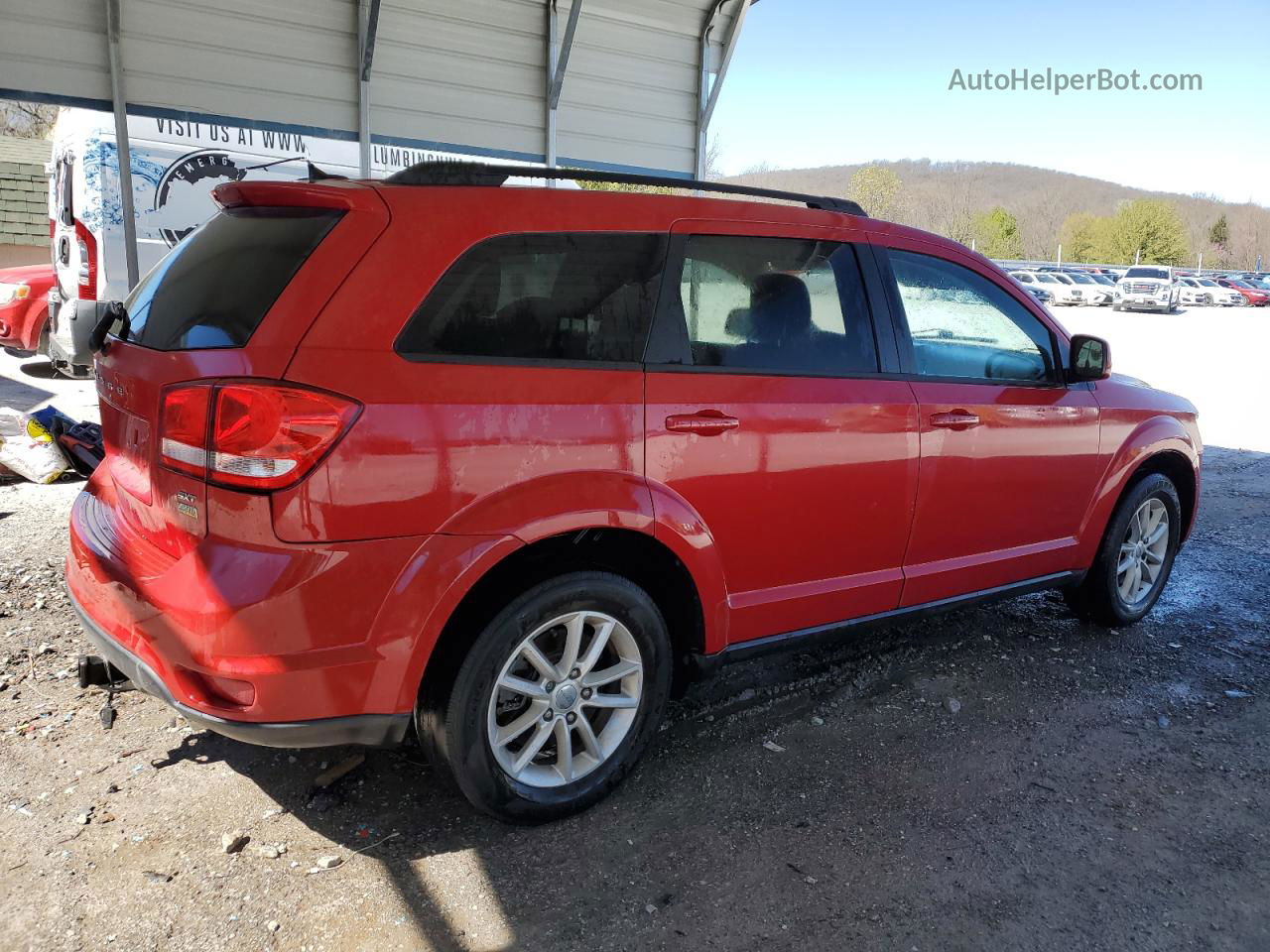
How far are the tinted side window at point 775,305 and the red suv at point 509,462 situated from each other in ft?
0.03

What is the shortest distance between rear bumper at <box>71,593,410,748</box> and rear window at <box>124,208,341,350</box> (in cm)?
86

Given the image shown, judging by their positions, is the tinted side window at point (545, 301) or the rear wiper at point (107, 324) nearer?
the tinted side window at point (545, 301)

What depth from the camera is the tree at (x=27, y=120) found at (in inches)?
1266

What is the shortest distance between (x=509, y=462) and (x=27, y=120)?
41159 mm

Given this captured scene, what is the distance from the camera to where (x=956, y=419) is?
143 inches

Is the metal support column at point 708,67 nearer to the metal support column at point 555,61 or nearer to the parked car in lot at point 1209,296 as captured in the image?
the metal support column at point 555,61

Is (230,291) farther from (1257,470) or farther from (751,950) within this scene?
(1257,470)

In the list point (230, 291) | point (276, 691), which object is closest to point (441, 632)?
point (276, 691)

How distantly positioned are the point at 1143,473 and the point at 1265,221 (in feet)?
524

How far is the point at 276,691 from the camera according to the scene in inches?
93.7

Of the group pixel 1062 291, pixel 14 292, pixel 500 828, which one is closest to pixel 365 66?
pixel 500 828

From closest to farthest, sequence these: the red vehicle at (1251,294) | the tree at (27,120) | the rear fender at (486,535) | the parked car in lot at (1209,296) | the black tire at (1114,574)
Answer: the rear fender at (486,535), the black tire at (1114,574), the tree at (27,120), the parked car in lot at (1209,296), the red vehicle at (1251,294)

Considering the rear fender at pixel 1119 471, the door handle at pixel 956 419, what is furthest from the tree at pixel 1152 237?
the door handle at pixel 956 419

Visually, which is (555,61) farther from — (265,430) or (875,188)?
(875,188)
